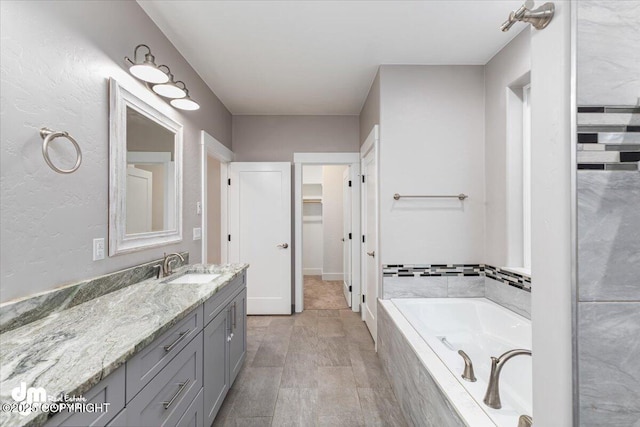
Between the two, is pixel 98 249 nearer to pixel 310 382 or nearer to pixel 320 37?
pixel 310 382

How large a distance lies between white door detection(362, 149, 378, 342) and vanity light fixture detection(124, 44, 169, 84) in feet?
5.98

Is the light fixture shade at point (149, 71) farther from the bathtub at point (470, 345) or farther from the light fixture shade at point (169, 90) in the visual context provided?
the bathtub at point (470, 345)

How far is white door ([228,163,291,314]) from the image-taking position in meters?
3.63

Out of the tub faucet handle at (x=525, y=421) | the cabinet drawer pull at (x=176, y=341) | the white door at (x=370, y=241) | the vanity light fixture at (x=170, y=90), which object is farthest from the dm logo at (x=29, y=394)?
the white door at (x=370, y=241)

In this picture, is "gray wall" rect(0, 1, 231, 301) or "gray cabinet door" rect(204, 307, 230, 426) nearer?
"gray wall" rect(0, 1, 231, 301)

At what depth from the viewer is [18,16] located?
108 cm

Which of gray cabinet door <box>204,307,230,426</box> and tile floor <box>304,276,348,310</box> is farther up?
gray cabinet door <box>204,307,230,426</box>

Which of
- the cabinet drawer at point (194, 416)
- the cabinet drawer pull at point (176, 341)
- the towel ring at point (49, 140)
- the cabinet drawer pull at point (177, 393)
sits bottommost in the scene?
the cabinet drawer at point (194, 416)

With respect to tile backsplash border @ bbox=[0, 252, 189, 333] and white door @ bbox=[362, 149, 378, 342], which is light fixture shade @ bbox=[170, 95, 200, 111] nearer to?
tile backsplash border @ bbox=[0, 252, 189, 333]

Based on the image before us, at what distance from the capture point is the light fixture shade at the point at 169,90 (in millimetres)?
1917

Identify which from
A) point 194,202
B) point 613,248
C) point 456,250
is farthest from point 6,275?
point 456,250

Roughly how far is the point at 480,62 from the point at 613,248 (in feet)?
8.08

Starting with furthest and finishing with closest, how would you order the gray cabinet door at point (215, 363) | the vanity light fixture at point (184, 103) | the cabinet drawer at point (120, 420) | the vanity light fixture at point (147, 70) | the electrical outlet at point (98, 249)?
the vanity light fixture at point (184, 103) → the vanity light fixture at point (147, 70) → the gray cabinet door at point (215, 363) → the electrical outlet at point (98, 249) → the cabinet drawer at point (120, 420)

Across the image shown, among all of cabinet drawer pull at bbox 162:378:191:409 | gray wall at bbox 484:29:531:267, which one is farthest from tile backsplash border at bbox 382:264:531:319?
cabinet drawer pull at bbox 162:378:191:409
